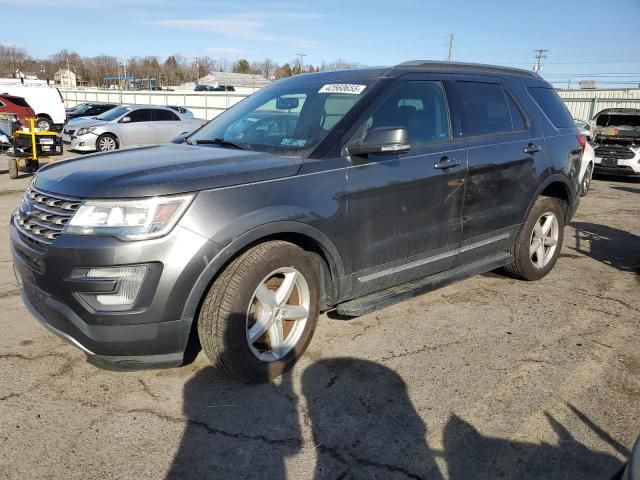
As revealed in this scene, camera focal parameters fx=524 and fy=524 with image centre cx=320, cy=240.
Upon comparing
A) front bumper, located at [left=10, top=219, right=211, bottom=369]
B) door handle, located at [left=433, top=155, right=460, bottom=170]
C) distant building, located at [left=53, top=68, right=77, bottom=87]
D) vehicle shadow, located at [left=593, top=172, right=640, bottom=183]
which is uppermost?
distant building, located at [left=53, top=68, right=77, bottom=87]

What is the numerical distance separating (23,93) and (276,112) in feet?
78.5

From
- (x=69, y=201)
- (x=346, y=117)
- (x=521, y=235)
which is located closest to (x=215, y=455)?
(x=69, y=201)

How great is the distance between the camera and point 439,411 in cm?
293

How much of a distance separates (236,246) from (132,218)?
1.80ft

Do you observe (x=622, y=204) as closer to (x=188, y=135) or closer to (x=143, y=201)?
(x=188, y=135)

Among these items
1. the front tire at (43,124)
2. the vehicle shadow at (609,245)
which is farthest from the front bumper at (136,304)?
the front tire at (43,124)

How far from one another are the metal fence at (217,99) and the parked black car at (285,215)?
58.2 ft

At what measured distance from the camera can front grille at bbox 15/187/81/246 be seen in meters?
2.76

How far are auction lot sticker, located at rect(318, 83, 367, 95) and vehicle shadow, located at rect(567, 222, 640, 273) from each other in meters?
3.83

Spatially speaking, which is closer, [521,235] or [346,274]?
[346,274]

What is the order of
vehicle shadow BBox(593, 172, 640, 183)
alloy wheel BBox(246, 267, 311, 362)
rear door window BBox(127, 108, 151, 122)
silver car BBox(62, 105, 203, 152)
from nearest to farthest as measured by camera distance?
alloy wheel BBox(246, 267, 311, 362) < vehicle shadow BBox(593, 172, 640, 183) < silver car BBox(62, 105, 203, 152) < rear door window BBox(127, 108, 151, 122)

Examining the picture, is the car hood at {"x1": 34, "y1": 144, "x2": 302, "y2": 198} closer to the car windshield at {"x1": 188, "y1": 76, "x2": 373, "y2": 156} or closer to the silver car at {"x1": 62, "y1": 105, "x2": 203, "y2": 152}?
the car windshield at {"x1": 188, "y1": 76, "x2": 373, "y2": 156}

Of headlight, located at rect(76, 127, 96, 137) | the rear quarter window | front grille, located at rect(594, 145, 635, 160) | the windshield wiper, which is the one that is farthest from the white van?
the rear quarter window

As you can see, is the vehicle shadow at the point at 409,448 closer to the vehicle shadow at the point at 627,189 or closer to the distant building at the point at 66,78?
the vehicle shadow at the point at 627,189
